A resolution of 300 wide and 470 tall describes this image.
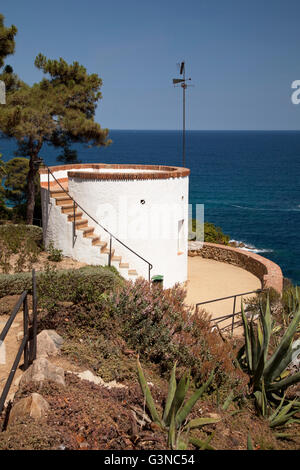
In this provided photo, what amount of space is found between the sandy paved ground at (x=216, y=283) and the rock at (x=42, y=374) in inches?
270

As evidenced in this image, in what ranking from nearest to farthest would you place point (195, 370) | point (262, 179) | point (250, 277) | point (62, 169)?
point (195, 370)
point (62, 169)
point (250, 277)
point (262, 179)

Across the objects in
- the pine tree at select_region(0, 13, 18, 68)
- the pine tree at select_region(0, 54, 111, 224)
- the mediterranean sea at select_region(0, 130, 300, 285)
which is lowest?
the mediterranean sea at select_region(0, 130, 300, 285)

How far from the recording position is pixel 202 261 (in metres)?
17.0

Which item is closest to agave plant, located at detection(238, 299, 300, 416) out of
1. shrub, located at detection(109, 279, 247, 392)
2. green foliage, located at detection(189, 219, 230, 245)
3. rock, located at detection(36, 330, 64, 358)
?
shrub, located at detection(109, 279, 247, 392)

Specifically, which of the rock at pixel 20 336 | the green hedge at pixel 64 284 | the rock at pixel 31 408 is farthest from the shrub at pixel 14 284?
the rock at pixel 31 408

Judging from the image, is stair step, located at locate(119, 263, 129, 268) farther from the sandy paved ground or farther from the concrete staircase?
the sandy paved ground

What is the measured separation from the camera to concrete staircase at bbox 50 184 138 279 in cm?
1068

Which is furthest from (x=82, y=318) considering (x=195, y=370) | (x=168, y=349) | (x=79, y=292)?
(x=195, y=370)

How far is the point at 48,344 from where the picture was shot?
216 inches

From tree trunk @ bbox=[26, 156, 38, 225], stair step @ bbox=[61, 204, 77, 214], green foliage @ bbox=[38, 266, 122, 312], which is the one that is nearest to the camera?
green foliage @ bbox=[38, 266, 122, 312]

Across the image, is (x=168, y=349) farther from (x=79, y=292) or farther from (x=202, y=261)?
(x=202, y=261)

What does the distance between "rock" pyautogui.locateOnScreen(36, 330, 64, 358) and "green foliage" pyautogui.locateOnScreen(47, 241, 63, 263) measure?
5.05 meters

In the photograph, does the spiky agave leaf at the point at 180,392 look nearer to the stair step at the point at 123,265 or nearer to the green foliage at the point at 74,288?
the green foliage at the point at 74,288
